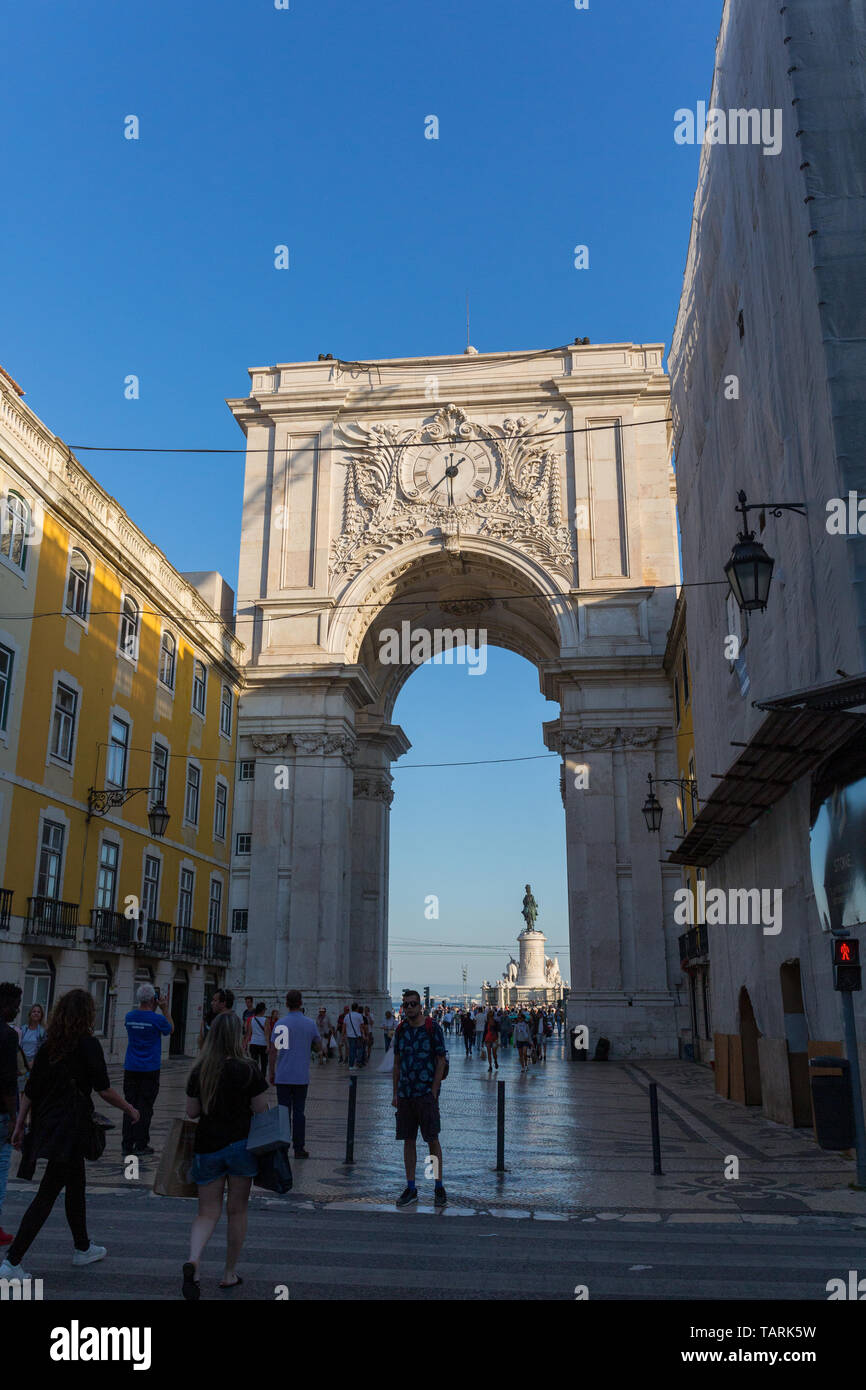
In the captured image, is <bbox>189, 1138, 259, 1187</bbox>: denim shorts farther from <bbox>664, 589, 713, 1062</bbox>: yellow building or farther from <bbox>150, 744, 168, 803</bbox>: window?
<bbox>150, 744, 168, 803</bbox>: window

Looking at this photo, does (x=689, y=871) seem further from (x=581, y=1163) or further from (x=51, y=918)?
(x=581, y=1163)

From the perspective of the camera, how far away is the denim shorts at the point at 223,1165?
6043 millimetres

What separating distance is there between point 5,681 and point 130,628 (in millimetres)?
6807

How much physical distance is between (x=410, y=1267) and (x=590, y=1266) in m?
1.11

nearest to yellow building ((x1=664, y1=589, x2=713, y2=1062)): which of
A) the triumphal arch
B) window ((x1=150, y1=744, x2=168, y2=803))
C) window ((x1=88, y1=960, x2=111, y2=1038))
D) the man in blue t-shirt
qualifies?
the triumphal arch

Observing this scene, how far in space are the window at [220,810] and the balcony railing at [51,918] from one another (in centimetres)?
1168

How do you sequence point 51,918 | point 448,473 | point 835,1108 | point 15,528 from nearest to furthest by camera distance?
1. point 835,1108
2. point 15,528
3. point 51,918
4. point 448,473

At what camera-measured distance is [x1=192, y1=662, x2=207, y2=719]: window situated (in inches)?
1291

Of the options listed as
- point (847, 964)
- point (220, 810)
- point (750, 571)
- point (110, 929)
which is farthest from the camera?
point (220, 810)

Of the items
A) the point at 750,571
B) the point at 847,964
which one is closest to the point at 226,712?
the point at 750,571

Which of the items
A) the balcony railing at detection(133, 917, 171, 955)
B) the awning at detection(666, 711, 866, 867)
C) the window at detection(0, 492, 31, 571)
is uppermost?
the window at detection(0, 492, 31, 571)

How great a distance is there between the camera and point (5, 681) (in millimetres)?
20578

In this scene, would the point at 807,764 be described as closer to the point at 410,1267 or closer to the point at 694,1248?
the point at 694,1248

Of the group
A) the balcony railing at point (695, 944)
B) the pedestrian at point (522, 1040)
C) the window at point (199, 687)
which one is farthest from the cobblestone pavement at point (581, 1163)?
the window at point (199, 687)
